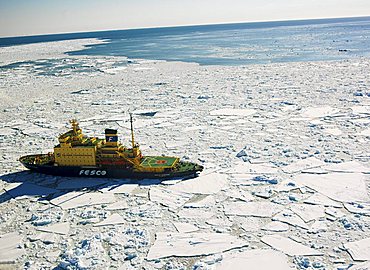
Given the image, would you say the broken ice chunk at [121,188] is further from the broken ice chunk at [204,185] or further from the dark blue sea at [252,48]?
the dark blue sea at [252,48]

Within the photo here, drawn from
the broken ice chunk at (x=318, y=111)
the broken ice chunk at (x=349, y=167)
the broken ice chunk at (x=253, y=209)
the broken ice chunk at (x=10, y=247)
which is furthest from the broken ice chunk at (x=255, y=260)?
the broken ice chunk at (x=318, y=111)

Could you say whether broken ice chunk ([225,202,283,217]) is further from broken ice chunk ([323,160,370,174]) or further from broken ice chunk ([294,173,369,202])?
broken ice chunk ([323,160,370,174])

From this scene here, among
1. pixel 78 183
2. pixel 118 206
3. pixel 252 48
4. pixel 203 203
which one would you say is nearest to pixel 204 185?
pixel 203 203

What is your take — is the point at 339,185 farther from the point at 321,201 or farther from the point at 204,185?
the point at 204,185

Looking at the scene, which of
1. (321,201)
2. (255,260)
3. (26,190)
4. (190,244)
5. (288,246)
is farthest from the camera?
(26,190)

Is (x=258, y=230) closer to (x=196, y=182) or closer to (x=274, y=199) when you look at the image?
(x=274, y=199)

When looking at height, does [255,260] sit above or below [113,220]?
below
